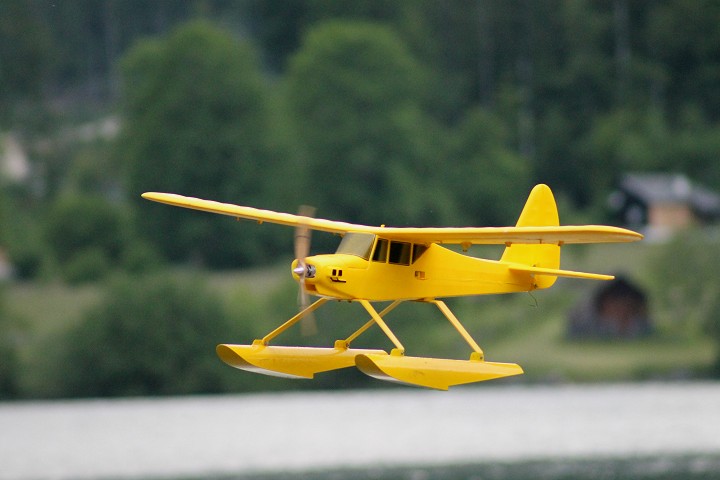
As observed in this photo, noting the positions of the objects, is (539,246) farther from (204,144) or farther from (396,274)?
(204,144)

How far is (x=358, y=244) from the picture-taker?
55.0 feet

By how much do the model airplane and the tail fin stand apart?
12cm

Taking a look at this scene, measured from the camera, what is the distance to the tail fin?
18000mm

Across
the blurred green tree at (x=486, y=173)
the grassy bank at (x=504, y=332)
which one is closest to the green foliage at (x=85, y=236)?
the grassy bank at (x=504, y=332)

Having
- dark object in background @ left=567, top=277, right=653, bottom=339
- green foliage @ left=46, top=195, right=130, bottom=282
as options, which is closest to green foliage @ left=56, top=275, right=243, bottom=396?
green foliage @ left=46, top=195, right=130, bottom=282

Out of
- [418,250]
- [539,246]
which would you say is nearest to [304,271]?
[418,250]

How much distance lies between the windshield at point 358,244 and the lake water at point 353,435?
48.4 metres

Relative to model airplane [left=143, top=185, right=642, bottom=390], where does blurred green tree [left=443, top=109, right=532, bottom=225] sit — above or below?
above

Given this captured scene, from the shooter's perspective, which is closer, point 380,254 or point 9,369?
point 380,254

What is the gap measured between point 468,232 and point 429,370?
1879 mm

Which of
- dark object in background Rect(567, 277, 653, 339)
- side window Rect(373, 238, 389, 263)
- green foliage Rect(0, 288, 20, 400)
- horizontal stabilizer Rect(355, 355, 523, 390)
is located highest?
side window Rect(373, 238, 389, 263)

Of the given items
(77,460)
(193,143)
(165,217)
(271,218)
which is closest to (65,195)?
(165,217)

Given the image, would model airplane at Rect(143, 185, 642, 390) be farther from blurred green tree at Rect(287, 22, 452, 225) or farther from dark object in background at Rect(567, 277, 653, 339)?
blurred green tree at Rect(287, 22, 452, 225)

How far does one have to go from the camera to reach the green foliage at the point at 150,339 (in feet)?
230
